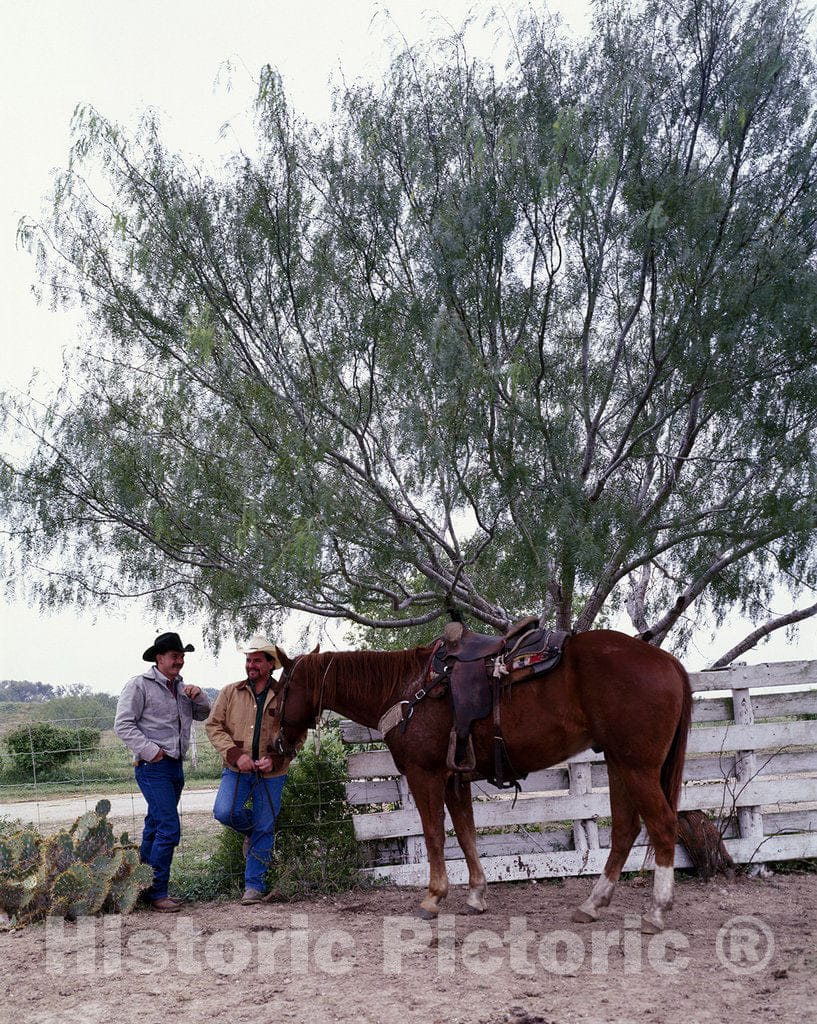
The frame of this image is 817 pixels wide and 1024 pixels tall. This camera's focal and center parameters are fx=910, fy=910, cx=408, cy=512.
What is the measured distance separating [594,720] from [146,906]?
3061 mm

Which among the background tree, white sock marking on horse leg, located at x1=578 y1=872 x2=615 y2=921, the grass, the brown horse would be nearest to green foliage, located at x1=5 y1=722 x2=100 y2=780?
the grass

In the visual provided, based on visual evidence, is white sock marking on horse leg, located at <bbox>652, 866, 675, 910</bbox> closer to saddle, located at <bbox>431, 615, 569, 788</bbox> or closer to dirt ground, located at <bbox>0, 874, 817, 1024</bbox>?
dirt ground, located at <bbox>0, 874, 817, 1024</bbox>

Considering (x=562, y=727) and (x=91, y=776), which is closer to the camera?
(x=562, y=727)

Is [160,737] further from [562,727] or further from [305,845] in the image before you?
[562,727]

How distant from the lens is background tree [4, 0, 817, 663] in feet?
19.1

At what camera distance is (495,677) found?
522cm

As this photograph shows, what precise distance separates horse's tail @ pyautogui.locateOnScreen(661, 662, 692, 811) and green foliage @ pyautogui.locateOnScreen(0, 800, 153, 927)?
312 cm

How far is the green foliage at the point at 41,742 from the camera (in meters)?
16.1

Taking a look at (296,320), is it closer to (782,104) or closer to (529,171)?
(529,171)

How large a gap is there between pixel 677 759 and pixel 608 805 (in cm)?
131

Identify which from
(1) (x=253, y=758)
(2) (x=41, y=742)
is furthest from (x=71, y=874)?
(2) (x=41, y=742)

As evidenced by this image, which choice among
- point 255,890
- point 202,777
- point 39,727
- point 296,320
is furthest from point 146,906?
point 39,727

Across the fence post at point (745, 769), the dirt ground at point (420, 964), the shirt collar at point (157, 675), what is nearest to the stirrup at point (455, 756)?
the dirt ground at point (420, 964)

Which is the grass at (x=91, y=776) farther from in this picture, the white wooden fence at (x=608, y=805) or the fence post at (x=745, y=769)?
the fence post at (x=745, y=769)
